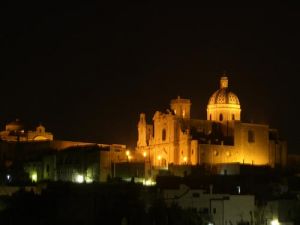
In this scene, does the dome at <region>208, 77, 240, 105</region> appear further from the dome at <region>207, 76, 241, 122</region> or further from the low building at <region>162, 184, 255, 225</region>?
the low building at <region>162, 184, 255, 225</region>

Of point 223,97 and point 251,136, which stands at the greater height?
point 223,97

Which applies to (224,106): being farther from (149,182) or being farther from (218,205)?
(218,205)

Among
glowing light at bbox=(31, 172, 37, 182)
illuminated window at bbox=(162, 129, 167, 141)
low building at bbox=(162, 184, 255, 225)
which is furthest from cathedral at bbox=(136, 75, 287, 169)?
low building at bbox=(162, 184, 255, 225)

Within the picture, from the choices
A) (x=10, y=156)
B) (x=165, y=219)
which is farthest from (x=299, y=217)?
(x=10, y=156)

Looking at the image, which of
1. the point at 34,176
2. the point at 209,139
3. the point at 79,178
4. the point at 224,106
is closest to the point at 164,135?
the point at 209,139

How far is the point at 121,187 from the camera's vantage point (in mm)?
73938

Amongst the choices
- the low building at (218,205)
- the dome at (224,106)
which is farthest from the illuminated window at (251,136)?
the low building at (218,205)

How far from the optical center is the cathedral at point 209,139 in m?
87.0

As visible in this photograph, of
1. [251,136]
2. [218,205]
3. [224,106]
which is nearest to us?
[218,205]

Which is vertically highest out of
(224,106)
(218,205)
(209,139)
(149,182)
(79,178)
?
(224,106)

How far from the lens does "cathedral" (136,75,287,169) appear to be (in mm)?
86969

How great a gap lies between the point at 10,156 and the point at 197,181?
22.2 metres

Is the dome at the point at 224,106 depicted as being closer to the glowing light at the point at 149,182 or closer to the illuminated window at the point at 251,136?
the illuminated window at the point at 251,136

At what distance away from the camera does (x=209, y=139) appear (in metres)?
88.4
